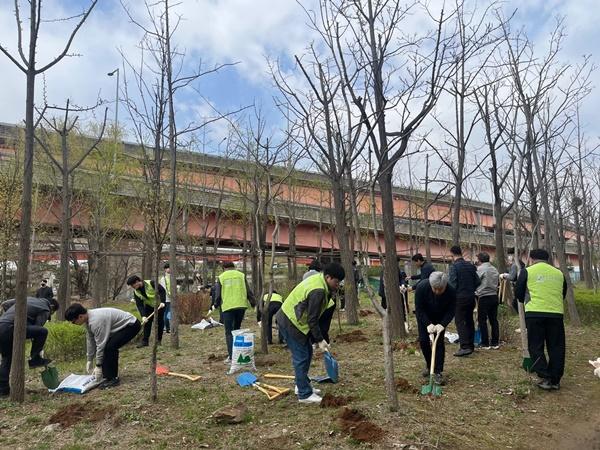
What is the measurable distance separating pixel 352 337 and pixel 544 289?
160 inches

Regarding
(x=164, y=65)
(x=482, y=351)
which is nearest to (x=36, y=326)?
(x=164, y=65)

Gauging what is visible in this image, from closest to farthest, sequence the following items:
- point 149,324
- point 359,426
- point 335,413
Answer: point 359,426 < point 335,413 < point 149,324

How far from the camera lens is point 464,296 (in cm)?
743

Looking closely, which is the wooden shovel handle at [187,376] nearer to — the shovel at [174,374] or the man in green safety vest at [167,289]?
the shovel at [174,374]

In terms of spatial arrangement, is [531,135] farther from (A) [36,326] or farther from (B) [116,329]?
(A) [36,326]

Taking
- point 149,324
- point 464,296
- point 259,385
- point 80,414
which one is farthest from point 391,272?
point 80,414

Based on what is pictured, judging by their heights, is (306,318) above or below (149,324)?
above

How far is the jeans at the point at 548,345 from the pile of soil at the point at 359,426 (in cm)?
241

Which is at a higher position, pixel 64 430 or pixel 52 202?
pixel 52 202

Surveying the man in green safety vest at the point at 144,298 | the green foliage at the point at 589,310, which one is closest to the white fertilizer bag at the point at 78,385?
the man in green safety vest at the point at 144,298

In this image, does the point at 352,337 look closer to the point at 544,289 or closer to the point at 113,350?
the point at 544,289

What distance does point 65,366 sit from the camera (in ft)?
27.4

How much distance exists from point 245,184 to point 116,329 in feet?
46.6

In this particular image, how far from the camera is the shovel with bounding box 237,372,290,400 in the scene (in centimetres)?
551
